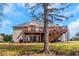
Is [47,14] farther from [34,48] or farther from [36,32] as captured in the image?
[34,48]

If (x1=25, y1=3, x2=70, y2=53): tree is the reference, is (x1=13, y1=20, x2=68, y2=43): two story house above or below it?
below

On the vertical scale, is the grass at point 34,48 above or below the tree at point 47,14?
below

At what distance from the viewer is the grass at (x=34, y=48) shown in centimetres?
308

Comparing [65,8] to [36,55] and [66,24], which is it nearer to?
[66,24]

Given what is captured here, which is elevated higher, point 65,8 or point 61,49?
point 65,8

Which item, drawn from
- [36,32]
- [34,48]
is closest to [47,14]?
[36,32]

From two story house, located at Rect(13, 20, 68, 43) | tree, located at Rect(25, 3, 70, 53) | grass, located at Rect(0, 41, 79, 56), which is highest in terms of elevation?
tree, located at Rect(25, 3, 70, 53)

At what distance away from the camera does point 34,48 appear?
10.2 ft

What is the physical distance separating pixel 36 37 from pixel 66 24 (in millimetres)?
322

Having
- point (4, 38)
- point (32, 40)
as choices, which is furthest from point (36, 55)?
point (4, 38)

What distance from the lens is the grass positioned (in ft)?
10.1

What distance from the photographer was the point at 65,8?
3084 mm

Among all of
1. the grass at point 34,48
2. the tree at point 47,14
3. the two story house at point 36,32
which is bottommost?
the grass at point 34,48

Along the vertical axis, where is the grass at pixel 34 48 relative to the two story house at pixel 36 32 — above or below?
below
